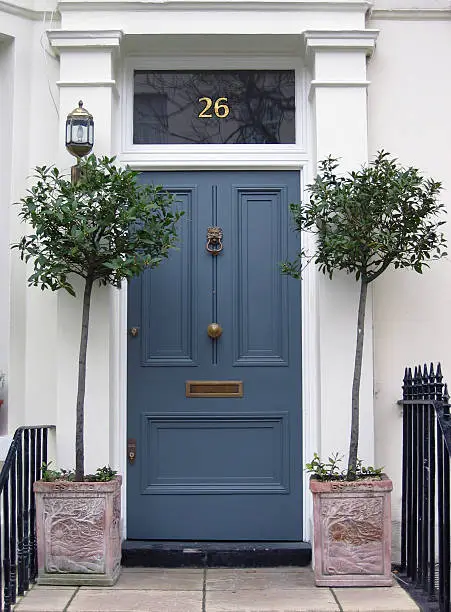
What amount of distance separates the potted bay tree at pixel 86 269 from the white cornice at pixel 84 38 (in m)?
0.91

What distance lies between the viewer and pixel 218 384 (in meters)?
5.30

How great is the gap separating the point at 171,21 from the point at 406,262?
2.08 meters

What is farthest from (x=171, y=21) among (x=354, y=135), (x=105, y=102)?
(x=354, y=135)

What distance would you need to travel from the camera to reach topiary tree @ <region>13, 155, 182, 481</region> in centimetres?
455

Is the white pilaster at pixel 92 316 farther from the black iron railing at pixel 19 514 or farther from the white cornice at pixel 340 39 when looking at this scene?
the white cornice at pixel 340 39

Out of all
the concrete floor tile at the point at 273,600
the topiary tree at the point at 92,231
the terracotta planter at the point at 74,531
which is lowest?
the concrete floor tile at the point at 273,600

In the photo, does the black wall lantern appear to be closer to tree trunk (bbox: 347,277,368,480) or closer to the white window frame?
the white window frame

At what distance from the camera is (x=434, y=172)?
17.4ft

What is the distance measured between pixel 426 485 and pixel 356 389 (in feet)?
2.13

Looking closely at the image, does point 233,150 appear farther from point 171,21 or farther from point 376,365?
point 376,365

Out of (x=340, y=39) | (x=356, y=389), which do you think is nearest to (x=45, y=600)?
(x=356, y=389)

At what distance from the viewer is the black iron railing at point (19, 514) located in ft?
14.0

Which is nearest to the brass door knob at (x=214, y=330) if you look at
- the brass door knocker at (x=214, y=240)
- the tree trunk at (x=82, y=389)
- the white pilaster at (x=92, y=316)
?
the brass door knocker at (x=214, y=240)

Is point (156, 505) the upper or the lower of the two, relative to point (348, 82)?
lower
